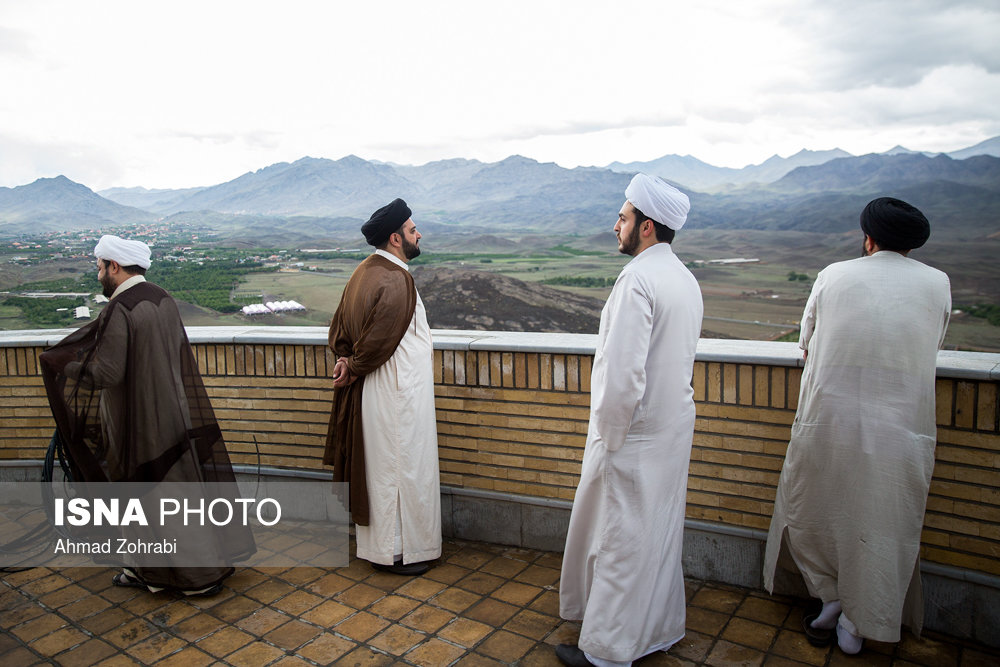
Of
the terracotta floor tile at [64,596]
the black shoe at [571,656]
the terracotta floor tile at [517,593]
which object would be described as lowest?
the terracotta floor tile at [517,593]

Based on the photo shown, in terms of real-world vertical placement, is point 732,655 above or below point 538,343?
below

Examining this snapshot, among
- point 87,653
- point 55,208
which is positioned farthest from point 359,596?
point 55,208

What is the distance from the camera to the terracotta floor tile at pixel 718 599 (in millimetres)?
3186

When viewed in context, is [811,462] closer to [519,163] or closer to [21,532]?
[21,532]

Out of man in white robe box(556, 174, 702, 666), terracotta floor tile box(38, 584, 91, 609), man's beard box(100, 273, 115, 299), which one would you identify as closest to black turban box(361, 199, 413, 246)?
man's beard box(100, 273, 115, 299)

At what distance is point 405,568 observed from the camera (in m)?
3.62

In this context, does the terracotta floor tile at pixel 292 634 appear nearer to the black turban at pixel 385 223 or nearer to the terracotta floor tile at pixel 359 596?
the terracotta floor tile at pixel 359 596

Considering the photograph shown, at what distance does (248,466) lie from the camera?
4.45 m

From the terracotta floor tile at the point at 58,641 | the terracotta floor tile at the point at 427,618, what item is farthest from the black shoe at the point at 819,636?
the terracotta floor tile at the point at 58,641

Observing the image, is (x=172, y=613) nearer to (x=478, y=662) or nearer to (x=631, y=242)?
(x=478, y=662)

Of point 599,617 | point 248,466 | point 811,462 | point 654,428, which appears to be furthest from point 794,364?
point 248,466

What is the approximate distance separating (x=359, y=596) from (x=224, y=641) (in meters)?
0.64

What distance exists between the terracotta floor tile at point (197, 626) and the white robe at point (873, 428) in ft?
8.62

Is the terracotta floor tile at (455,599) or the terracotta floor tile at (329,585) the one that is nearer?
the terracotta floor tile at (455,599)
